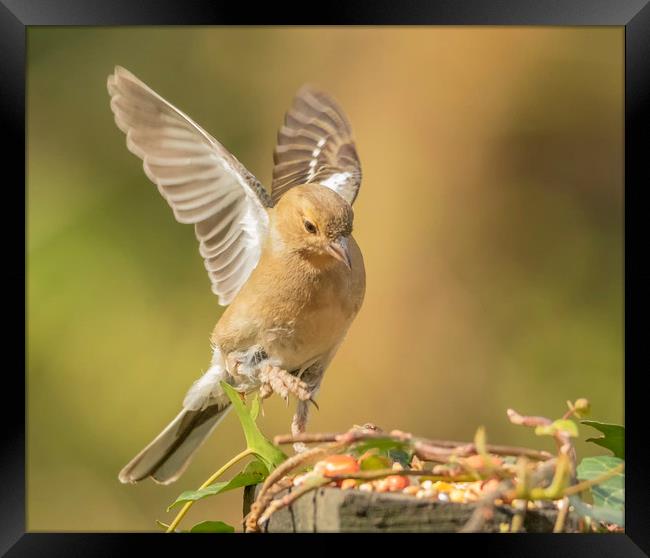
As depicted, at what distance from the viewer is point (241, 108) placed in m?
6.69

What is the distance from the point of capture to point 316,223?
4.09 meters

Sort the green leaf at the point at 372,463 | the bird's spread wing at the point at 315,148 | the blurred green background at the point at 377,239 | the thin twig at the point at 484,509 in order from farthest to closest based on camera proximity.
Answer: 1. the blurred green background at the point at 377,239
2. the bird's spread wing at the point at 315,148
3. the green leaf at the point at 372,463
4. the thin twig at the point at 484,509

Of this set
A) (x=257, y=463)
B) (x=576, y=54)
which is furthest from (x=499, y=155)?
(x=257, y=463)

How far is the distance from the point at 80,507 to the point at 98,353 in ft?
3.26

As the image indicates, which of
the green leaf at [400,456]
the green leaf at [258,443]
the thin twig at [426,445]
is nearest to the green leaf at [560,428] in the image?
the thin twig at [426,445]

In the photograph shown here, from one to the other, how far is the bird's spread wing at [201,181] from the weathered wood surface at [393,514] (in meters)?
1.87

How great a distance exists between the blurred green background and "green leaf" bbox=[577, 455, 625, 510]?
282 centimetres

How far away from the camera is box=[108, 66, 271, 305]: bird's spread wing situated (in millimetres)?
4281

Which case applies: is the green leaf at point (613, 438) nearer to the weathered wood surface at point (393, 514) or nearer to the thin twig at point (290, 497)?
the weathered wood surface at point (393, 514)

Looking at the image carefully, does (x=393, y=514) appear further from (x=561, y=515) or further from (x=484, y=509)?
(x=561, y=515)

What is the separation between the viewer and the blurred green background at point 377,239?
6.17 m

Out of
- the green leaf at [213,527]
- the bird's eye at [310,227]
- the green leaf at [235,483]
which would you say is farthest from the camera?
the bird's eye at [310,227]

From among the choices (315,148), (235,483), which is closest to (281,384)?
(235,483)

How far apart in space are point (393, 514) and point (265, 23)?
159 centimetres
